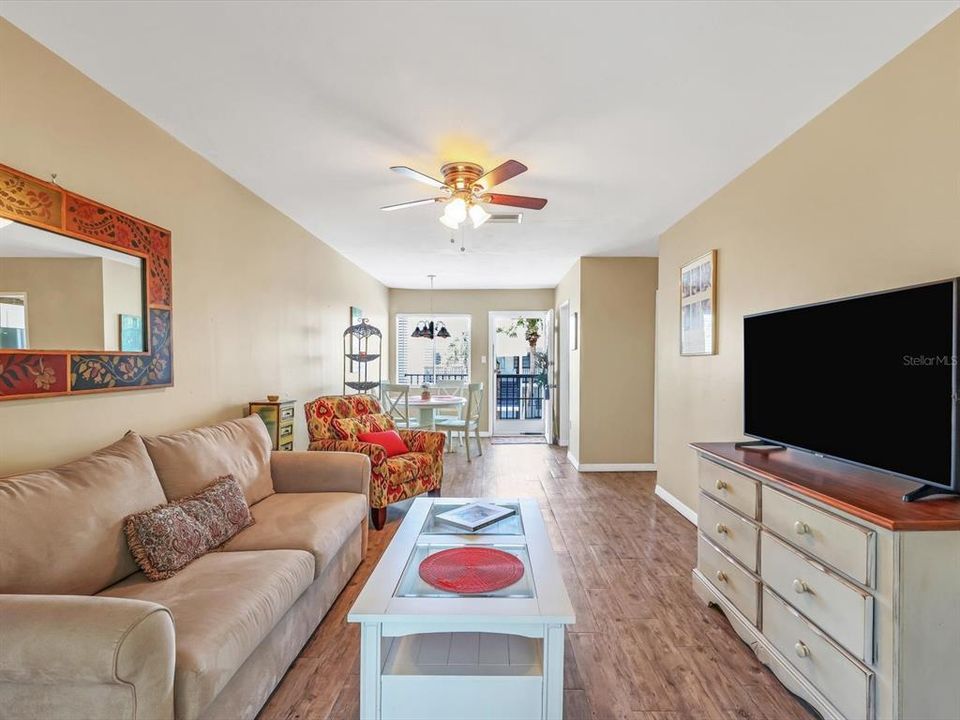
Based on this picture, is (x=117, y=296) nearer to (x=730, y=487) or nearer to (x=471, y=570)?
(x=471, y=570)

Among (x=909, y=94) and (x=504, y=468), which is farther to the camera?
(x=504, y=468)

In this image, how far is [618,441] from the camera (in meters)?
5.42

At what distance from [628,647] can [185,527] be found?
1915 mm

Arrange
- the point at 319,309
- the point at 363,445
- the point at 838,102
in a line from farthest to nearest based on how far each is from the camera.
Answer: the point at 319,309 < the point at 363,445 < the point at 838,102

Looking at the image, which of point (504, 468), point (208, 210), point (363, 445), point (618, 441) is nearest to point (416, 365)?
point (504, 468)

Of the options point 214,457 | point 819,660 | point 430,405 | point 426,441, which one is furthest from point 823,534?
point 430,405

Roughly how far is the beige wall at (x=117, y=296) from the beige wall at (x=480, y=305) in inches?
217

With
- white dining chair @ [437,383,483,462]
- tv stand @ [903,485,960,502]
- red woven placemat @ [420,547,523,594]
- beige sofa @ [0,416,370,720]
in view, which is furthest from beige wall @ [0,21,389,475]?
tv stand @ [903,485,960,502]

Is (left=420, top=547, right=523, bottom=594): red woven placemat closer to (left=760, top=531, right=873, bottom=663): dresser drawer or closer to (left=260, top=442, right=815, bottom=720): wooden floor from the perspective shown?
(left=260, top=442, right=815, bottom=720): wooden floor

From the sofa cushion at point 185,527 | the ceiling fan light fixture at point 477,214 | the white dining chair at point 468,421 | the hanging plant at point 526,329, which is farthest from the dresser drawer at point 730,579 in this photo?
the hanging plant at point 526,329

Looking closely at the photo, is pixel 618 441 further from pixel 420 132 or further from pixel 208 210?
pixel 208 210

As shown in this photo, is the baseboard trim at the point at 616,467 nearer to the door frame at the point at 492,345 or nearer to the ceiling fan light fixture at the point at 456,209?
the door frame at the point at 492,345

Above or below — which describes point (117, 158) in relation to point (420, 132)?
below

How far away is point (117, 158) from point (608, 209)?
3019 millimetres
